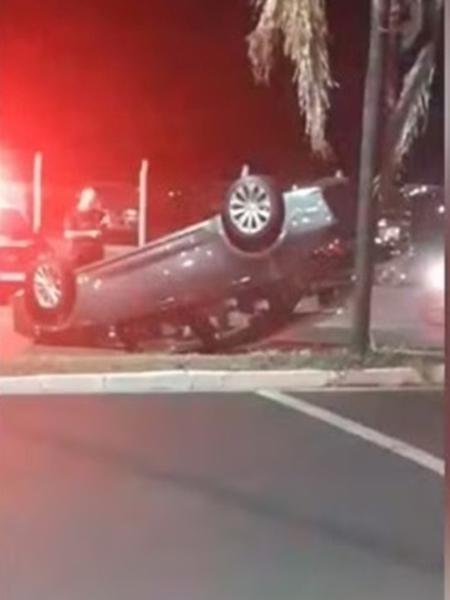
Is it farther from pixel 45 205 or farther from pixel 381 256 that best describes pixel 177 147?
pixel 381 256

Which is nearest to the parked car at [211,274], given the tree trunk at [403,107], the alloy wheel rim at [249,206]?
the alloy wheel rim at [249,206]

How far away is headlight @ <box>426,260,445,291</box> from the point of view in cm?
214

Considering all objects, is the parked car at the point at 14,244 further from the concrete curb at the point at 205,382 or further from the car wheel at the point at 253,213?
the car wheel at the point at 253,213

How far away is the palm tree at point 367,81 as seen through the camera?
224cm

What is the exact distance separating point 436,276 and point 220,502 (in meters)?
0.66

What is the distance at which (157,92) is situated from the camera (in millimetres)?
2246

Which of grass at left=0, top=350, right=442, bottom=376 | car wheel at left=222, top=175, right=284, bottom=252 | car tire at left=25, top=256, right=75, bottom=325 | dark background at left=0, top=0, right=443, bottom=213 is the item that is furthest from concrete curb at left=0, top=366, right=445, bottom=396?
dark background at left=0, top=0, right=443, bottom=213

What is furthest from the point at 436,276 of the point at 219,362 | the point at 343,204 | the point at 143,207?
the point at 143,207

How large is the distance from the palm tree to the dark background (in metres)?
0.02

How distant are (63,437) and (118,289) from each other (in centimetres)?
36

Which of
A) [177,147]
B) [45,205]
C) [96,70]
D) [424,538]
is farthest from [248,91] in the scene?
[424,538]

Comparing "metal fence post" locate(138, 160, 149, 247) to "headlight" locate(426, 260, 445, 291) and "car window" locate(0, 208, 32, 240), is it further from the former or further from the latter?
"headlight" locate(426, 260, 445, 291)

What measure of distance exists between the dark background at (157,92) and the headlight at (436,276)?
0.22 meters

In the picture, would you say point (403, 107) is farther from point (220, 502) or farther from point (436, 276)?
A: point (220, 502)
